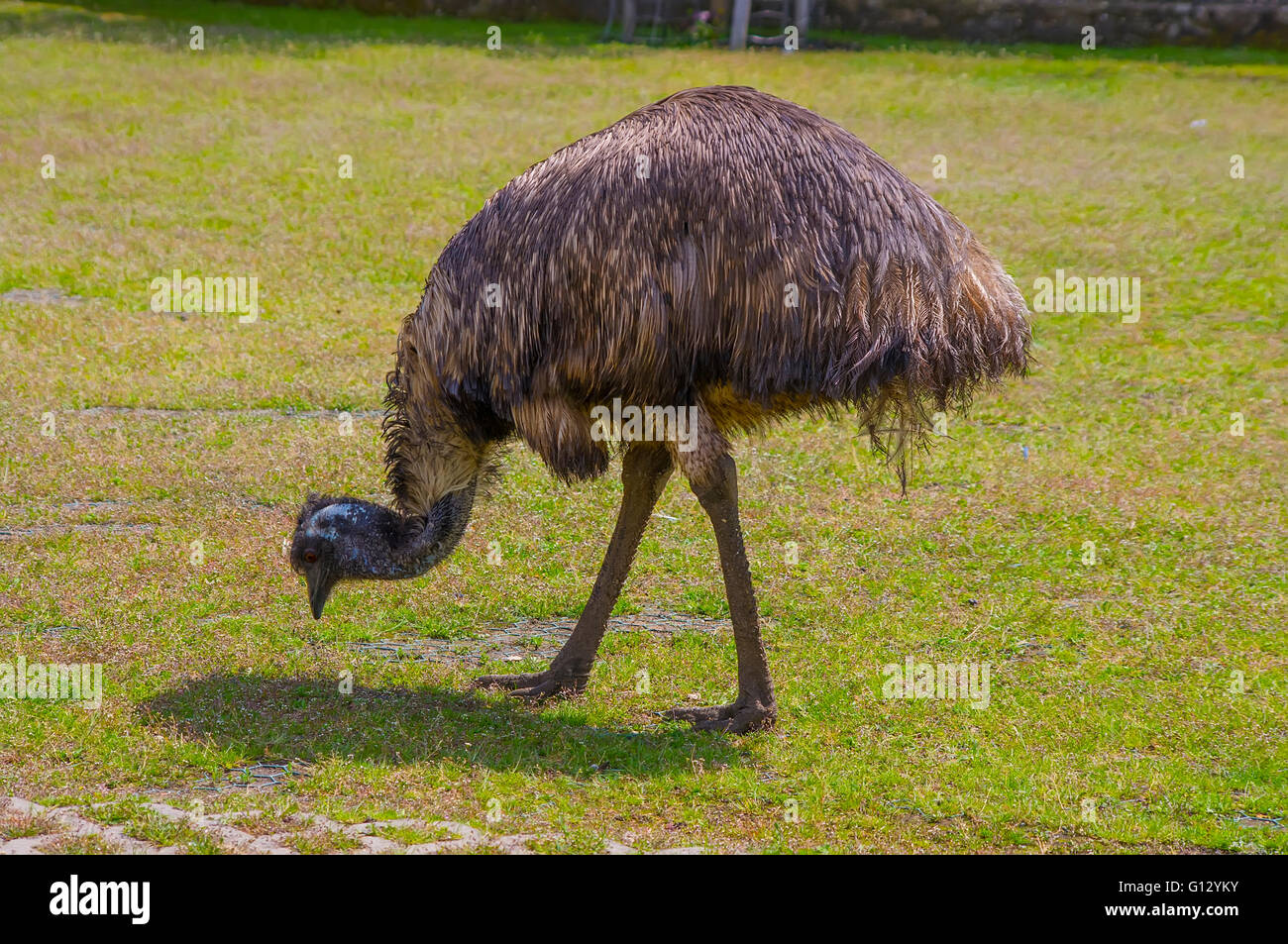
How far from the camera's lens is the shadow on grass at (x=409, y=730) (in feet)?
21.4

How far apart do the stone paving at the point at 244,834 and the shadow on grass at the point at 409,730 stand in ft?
1.78

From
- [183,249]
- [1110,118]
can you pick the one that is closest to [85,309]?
[183,249]

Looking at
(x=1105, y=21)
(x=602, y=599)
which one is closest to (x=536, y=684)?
(x=602, y=599)

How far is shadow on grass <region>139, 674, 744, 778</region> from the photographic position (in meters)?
6.53

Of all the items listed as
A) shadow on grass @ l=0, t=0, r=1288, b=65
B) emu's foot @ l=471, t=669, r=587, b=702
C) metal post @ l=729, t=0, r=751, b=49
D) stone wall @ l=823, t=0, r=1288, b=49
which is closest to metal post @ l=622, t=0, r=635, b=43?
shadow on grass @ l=0, t=0, r=1288, b=65

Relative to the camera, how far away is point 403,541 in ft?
22.0

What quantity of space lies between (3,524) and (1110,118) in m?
17.1

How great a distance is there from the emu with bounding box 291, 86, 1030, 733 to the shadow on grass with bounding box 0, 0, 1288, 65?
18.5 meters
